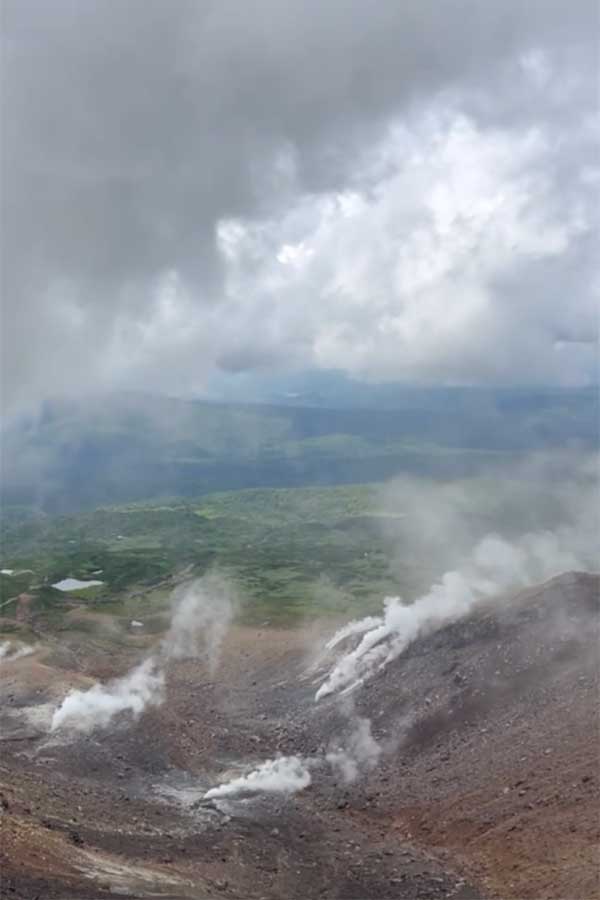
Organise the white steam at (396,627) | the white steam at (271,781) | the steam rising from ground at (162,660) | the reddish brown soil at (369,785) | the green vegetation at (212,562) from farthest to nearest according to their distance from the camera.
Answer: the green vegetation at (212,562), the white steam at (396,627), the steam rising from ground at (162,660), the white steam at (271,781), the reddish brown soil at (369,785)

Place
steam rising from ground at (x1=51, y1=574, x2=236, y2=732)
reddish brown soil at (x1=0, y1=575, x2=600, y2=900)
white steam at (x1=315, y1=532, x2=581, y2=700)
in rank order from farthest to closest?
white steam at (x1=315, y1=532, x2=581, y2=700) → steam rising from ground at (x1=51, y1=574, x2=236, y2=732) → reddish brown soil at (x1=0, y1=575, x2=600, y2=900)

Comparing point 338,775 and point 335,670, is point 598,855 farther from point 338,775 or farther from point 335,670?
point 335,670

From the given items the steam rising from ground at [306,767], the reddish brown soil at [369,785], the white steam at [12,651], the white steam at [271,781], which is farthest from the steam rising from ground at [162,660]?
the steam rising from ground at [306,767]

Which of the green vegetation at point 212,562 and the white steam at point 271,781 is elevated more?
the green vegetation at point 212,562

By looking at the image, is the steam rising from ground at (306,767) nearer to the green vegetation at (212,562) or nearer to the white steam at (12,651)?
the white steam at (12,651)

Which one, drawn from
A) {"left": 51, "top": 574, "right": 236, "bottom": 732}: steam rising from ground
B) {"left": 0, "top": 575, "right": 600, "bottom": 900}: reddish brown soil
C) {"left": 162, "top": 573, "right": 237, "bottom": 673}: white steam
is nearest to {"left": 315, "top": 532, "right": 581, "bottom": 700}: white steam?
{"left": 0, "top": 575, "right": 600, "bottom": 900}: reddish brown soil

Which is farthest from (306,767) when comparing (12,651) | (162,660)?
(12,651)

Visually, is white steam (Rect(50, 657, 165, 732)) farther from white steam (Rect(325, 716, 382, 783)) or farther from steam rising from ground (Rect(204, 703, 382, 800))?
white steam (Rect(325, 716, 382, 783))
